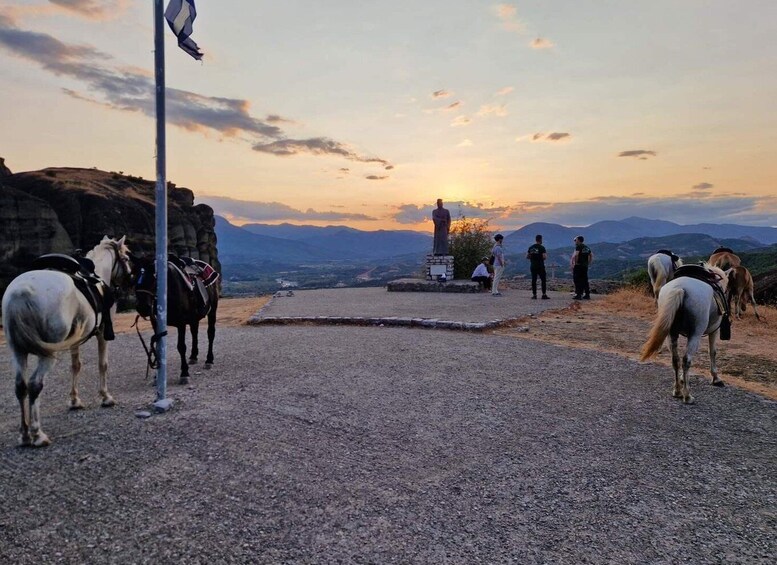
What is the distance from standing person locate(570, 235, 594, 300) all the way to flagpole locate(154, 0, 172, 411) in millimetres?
13608

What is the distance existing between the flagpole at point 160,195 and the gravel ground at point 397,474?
0.45 metres

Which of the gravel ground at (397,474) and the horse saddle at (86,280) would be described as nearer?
the gravel ground at (397,474)

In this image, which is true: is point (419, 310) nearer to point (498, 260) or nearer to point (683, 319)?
point (498, 260)

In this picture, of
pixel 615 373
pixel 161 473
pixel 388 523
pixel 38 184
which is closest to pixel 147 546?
pixel 161 473

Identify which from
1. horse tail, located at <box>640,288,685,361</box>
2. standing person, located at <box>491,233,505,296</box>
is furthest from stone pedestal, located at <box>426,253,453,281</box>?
horse tail, located at <box>640,288,685,361</box>

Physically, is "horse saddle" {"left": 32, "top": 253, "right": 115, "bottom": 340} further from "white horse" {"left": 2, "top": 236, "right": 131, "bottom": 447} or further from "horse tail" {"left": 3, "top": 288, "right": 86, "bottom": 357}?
"horse tail" {"left": 3, "top": 288, "right": 86, "bottom": 357}

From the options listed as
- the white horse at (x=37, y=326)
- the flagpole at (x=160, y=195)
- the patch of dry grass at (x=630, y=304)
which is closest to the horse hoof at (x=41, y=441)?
the white horse at (x=37, y=326)

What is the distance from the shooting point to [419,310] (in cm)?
1347

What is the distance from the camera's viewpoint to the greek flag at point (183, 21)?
4953 millimetres

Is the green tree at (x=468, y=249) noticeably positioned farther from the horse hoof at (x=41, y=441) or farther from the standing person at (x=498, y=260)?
the horse hoof at (x=41, y=441)

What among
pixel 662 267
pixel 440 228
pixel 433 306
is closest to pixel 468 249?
pixel 440 228

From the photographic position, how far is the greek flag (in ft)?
16.3

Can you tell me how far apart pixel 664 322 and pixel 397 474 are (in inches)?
158

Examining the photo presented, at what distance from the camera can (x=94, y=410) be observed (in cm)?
517
